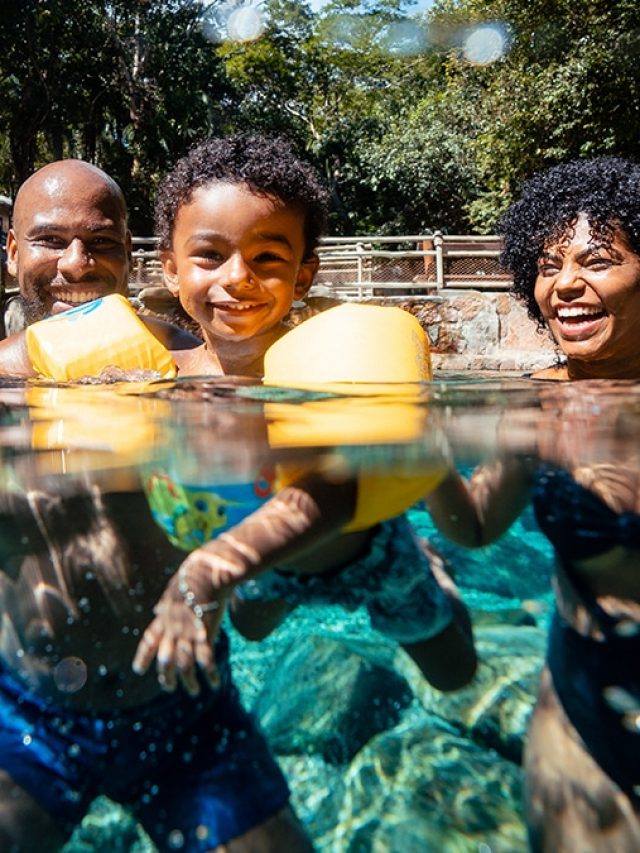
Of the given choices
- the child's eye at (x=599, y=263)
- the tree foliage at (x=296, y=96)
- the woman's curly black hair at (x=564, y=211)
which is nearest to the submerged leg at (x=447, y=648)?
the child's eye at (x=599, y=263)

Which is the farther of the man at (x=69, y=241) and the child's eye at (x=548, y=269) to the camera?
the man at (x=69, y=241)

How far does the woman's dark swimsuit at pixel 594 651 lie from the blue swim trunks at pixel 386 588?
0.34 meters

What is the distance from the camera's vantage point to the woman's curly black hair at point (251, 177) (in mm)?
2929

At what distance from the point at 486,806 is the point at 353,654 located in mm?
946

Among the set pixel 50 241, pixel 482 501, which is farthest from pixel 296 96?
pixel 482 501

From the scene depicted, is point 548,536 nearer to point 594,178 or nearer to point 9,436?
point 9,436

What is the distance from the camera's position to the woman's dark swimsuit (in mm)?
1922

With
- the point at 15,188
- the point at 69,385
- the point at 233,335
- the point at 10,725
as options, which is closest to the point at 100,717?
the point at 10,725

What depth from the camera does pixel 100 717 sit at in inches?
76.9

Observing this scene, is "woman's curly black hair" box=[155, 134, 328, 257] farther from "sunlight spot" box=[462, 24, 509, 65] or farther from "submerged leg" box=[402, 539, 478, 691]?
"sunlight spot" box=[462, 24, 509, 65]

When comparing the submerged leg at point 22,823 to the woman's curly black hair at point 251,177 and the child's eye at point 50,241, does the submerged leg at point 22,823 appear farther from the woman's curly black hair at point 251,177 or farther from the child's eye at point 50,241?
the child's eye at point 50,241

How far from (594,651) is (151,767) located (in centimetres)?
110

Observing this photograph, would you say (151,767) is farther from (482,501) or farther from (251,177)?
(251,177)

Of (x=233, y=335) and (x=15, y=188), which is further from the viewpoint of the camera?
(x=15, y=188)
